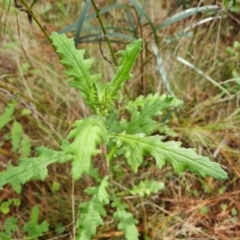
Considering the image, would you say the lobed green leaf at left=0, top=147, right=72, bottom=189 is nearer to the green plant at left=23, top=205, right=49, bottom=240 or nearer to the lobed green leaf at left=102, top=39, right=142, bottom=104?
the lobed green leaf at left=102, top=39, right=142, bottom=104

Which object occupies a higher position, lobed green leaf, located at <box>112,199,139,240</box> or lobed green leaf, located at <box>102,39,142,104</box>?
lobed green leaf, located at <box>102,39,142,104</box>

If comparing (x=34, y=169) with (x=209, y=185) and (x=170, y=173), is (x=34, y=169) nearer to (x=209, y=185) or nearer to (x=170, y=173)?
(x=170, y=173)

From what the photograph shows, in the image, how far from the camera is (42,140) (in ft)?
7.25

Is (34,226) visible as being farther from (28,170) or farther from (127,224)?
(28,170)

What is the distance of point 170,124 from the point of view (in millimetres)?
2252

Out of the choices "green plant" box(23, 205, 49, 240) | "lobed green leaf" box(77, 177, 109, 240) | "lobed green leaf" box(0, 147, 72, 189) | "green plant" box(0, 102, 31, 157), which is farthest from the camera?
"green plant" box(0, 102, 31, 157)

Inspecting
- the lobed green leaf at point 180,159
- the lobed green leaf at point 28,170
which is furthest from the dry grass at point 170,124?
the lobed green leaf at point 180,159

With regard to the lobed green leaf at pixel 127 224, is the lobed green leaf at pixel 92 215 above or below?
above

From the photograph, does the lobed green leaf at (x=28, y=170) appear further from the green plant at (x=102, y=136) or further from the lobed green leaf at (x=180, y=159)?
the lobed green leaf at (x=180, y=159)

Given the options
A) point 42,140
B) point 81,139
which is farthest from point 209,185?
point 81,139

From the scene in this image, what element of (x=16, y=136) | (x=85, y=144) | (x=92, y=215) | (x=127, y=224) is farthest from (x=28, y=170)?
(x=16, y=136)

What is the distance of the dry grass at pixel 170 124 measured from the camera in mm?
1970

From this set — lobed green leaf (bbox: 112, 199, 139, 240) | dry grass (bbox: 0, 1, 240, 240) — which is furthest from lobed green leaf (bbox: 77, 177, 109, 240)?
dry grass (bbox: 0, 1, 240, 240)

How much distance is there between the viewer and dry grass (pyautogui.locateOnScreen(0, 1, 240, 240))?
197 centimetres
